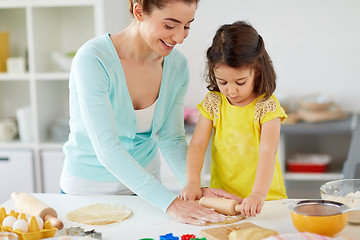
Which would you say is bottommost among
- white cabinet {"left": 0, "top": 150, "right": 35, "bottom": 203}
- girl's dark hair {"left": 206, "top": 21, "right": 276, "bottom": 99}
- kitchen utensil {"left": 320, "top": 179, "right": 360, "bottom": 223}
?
white cabinet {"left": 0, "top": 150, "right": 35, "bottom": 203}

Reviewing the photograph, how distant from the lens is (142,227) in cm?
136

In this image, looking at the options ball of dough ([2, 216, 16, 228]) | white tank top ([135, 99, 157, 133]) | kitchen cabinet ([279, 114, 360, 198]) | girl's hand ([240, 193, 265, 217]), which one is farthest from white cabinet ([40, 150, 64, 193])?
girl's hand ([240, 193, 265, 217])

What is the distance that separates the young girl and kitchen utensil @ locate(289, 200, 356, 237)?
0.65 ft

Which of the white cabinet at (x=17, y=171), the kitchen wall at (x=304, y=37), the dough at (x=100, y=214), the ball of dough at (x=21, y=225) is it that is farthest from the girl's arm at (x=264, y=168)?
the white cabinet at (x=17, y=171)

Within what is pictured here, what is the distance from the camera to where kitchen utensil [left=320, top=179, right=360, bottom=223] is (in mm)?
1324

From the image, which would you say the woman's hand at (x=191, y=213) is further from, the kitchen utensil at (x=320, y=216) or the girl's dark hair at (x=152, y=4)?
the girl's dark hair at (x=152, y=4)

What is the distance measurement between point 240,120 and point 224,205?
0.34 metres

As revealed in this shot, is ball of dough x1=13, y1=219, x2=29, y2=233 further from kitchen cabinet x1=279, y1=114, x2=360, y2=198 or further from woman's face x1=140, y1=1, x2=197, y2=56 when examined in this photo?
kitchen cabinet x1=279, y1=114, x2=360, y2=198

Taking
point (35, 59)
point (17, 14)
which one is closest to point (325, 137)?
point (35, 59)

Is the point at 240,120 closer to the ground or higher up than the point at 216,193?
higher up

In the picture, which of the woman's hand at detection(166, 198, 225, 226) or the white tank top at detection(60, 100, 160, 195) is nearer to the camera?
the woman's hand at detection(166, 198, 225, 226)

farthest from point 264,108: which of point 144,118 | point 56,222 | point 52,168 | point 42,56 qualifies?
point 42,56

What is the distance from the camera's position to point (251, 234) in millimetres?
1205

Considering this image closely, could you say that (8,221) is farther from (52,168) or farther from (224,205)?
(52,168)
